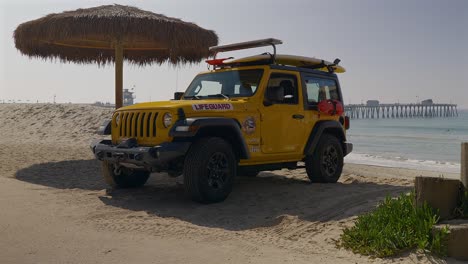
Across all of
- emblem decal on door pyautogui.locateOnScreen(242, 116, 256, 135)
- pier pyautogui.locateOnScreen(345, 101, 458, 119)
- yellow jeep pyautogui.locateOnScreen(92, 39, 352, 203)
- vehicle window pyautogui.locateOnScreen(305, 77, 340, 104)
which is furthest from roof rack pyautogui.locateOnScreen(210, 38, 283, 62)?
pier pyautogui.locateOnScreen(345, 101, 458, 119)

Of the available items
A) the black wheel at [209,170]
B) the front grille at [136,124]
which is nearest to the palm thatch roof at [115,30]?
the front grille at [136,124]

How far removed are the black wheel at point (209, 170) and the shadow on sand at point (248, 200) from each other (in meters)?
0.18

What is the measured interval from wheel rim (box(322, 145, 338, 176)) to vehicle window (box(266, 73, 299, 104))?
1.19m

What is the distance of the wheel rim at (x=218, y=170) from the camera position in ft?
20.5

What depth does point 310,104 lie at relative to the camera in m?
7.76

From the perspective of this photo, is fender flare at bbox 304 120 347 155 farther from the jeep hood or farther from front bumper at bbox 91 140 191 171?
front bumper at bbox 91 140 191 171

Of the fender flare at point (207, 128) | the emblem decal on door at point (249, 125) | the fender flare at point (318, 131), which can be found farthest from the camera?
the fender flare at point (318, 131)

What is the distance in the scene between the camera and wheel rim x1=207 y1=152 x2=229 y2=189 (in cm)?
625

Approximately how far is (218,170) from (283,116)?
148cm

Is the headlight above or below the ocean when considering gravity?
above

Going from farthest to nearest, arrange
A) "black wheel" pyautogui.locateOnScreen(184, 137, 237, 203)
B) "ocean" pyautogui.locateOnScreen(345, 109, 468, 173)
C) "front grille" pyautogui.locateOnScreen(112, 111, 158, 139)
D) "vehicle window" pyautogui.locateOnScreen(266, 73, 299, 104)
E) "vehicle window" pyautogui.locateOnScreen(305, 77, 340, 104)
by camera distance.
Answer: "ocean" pyautogui.locateOnScreen(345, 109, 468, 173) < "vehicle window" pyautogui.locateOnScreen(305, 77, 340, 104) < "vehicle window" pyautogui.locateOnScreen(266, 73, 299, 104) < "front grille" pyautogui.locateOnScreen(112, 111, 158, 139) < "black wheel" pyautogui.locateOnScreen(184, 137, 237, 203)

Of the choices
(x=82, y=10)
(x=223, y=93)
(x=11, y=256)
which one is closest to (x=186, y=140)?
(x=223, y=93)

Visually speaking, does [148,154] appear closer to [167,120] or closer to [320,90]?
[167,120]

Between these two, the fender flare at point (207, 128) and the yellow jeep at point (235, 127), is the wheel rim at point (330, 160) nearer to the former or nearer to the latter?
the yellow jeep at point (235, 127)
